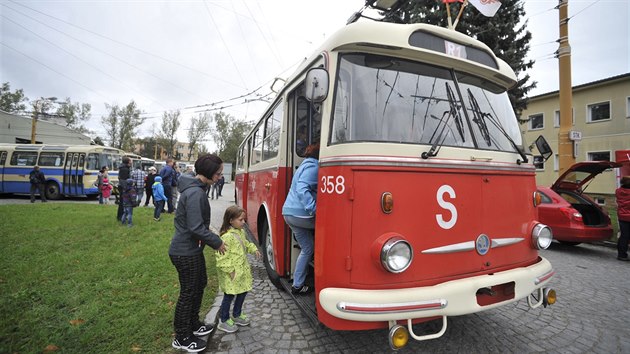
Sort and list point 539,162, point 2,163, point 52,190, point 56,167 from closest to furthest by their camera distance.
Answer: point 539,162, point 56,167, point 52,190, point 2,163

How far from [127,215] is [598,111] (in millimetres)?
29205

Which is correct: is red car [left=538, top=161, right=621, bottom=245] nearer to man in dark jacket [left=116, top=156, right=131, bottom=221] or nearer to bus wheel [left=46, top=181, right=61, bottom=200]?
man in dark jacket [left=116, top=156, right=131, bottom=221]

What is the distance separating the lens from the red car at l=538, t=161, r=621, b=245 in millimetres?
7055

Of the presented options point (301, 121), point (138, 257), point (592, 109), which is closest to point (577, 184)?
point (301, 121)

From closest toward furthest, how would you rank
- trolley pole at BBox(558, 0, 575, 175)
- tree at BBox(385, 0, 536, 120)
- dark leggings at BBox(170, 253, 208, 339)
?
dark leggings at BBox(170, 253, 208, 339)
trolley pole at BBox(558, 0, 575, 175)
tree at BBox(385, 0, 536, 120)

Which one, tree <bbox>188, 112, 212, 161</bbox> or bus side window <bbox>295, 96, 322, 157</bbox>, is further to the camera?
tree <bbox>188, 112, 212, 161</bbox>

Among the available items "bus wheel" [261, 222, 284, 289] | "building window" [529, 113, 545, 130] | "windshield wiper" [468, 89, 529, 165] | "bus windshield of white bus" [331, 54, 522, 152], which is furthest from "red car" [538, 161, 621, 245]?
"building window" [529, 113, 545, 130]

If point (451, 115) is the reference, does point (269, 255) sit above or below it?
below

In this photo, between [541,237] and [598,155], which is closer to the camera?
[541,237]

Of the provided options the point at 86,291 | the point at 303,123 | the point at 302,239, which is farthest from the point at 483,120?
the point at 86,291

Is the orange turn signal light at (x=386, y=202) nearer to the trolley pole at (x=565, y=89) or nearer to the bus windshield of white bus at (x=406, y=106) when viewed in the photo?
the bus windshield of white bus at (x=406, y=106)

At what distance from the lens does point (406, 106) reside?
276 centimetres

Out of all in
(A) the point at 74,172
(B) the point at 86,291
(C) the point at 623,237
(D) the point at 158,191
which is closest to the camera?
(B) the point at 86,291

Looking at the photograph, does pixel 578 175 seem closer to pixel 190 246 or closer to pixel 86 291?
pixel 190 246
